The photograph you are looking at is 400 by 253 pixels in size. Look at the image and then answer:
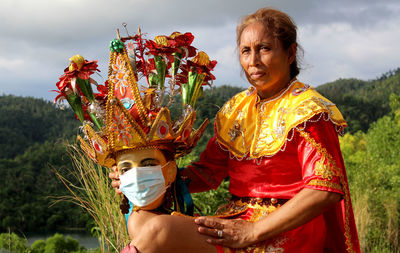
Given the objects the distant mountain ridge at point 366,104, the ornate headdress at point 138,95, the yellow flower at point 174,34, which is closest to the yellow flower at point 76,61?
the ornate headdress at point 138,95

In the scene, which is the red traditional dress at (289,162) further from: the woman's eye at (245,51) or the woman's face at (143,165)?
the woman's face at (143,165)

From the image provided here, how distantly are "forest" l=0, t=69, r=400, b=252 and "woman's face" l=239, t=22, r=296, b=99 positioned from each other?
0.61 meters

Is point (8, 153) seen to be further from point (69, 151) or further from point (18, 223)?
point (69, 151)

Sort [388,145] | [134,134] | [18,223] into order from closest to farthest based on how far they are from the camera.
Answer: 1. [134,134]
2. [388,145]
3. [18,223]

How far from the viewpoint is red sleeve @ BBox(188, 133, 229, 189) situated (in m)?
2.90

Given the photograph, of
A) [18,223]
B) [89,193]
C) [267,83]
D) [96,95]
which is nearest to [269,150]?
[267,83]

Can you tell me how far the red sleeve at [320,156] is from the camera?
223 centimetres

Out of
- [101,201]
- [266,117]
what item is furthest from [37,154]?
[266,117]

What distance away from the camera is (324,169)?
224 cm

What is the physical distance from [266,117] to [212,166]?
1.81 ft

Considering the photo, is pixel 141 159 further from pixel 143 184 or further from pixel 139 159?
pixel 143 184

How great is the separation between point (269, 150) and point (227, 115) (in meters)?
0.46

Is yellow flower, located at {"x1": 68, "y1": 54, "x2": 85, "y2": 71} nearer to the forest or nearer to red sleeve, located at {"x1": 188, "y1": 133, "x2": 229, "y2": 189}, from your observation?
the forest

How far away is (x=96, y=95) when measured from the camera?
9.07 ft
